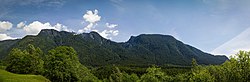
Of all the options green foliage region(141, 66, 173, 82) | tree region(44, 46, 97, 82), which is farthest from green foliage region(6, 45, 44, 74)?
green foliage region(141, 66, 173, 82)

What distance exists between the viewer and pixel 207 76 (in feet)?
328

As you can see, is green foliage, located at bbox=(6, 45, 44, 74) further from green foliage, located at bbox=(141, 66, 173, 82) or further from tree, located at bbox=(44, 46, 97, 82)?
green foliage, located at bbox=(141, 66, 173, 82)

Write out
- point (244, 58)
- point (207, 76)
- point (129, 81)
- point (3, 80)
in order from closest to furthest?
point (3, 80)
point (244, 58)
point (207, 76)
point (129, 81)

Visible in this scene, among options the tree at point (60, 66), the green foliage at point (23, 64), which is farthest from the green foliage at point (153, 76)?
the green foliage at point (23, 64)

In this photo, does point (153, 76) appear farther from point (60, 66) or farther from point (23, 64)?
point (23, 64)

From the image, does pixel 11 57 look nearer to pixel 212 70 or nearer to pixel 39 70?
pixel 39 70

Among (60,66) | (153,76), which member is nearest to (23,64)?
(60,66)

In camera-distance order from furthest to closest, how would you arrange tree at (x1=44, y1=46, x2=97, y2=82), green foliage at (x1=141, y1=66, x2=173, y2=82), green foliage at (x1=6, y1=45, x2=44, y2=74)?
green foliage at (x1=141, y1=66, x2=173, y2=82)
green foliage at (x1=6, y1=45, x2=44, y2=74)
tree at (x1=44, y1=46, x2=97, y2=82)

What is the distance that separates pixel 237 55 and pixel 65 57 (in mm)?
50288

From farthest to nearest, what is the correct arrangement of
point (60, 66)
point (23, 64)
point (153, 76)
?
point (153, 76)
point (23, 64)
point (60, 66)

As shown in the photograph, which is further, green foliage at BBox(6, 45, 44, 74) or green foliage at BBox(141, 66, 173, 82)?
green foliage at BBox(141, 66, 173, 82)

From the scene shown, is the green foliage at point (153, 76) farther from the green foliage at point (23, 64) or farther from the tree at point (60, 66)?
the green foliage at point (23, 64)

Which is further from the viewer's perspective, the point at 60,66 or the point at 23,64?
the point at 23,64

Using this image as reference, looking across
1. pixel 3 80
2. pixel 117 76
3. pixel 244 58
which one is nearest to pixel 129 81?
pixel 117 76
